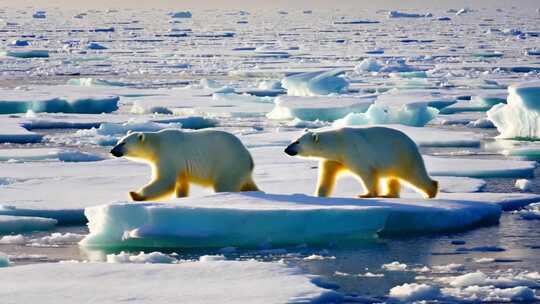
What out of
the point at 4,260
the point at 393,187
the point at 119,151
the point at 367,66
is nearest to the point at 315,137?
the point at 393,187

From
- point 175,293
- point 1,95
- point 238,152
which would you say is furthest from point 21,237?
point 1,95

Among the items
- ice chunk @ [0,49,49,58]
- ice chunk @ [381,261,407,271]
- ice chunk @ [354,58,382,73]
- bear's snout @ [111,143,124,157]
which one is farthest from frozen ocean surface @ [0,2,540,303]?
ice chunk @ [0,49,49,58]

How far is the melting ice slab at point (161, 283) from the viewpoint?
4.41 meters

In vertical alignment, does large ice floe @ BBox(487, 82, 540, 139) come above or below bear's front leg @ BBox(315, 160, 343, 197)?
above

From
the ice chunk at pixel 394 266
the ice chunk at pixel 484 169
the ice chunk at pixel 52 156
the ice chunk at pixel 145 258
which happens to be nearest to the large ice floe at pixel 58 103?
the ice chunk at pixel 52 156

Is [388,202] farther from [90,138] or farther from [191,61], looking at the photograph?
[191,61]

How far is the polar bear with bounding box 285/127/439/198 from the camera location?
278 inches

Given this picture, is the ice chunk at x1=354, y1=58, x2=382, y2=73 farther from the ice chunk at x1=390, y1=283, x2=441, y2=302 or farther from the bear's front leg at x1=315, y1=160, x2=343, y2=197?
the ice chunk at x1=390, y1=283, x2=441, y2=302

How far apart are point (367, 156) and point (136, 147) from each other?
4.90ft

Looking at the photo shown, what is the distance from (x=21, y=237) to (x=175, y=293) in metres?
2.03

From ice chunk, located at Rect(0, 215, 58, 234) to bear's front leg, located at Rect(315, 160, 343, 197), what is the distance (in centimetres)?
176

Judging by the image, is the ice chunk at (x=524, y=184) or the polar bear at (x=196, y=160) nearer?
the polar bear at (x=196, y=160)

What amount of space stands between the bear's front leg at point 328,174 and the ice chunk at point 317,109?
6841mm

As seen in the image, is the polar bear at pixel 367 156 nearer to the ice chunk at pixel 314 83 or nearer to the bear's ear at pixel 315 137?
the bear's ear at pixel 315 137
